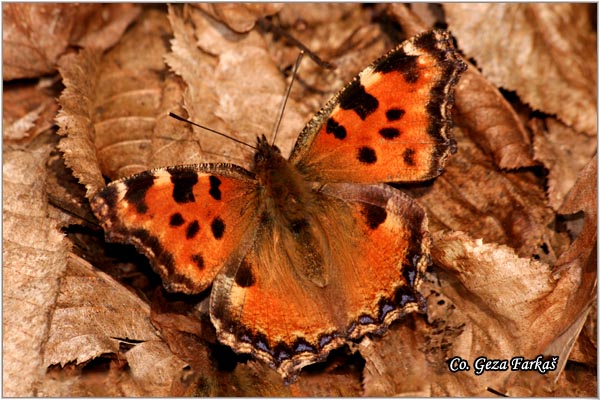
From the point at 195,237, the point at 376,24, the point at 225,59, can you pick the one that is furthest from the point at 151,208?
the point at 376,24

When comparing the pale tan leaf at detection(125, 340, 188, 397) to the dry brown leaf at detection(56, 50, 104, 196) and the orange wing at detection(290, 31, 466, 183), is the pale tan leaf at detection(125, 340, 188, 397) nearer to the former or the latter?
the dry brown leaf at detection(56, 50, 104, 196)

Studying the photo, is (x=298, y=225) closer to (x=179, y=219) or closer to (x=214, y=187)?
(x=214, y=187)

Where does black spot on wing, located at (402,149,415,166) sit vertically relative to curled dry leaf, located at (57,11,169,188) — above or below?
below

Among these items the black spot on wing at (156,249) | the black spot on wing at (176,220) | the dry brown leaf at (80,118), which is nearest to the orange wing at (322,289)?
the black spot on wing at (156,249)

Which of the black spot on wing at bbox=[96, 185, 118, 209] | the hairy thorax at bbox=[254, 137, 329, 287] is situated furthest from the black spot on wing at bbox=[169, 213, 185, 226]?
the hairy thorax at bbox=[254, 137, 329, 287]

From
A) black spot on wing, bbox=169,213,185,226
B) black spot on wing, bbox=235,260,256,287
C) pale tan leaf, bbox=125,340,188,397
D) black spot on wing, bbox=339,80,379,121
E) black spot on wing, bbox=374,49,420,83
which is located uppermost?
black spot on wing, bbox=374,49,420,83

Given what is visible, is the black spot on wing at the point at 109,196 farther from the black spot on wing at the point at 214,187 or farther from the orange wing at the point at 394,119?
the orange wing at the point at 394,119

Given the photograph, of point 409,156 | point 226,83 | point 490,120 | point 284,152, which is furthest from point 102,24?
point 490,120

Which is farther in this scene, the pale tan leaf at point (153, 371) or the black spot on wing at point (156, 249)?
the pale tan leaf at point (153, 371)
